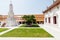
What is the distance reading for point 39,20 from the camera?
195 ft

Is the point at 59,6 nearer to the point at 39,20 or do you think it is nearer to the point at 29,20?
the point at 29,20

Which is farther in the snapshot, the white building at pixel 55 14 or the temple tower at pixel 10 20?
the temple tower at pixel 10 20

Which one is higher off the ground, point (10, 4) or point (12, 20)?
point (10, 4)

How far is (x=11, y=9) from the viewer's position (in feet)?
120

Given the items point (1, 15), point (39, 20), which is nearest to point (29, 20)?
point (39, 20)

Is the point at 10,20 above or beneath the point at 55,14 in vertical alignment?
beneath

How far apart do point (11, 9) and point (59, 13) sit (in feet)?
57.6

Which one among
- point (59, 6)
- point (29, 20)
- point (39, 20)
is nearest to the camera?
point (59, 6)

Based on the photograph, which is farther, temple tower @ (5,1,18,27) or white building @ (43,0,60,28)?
temple tower @ (5,1,18,27)

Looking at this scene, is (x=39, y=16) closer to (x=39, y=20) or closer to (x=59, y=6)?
(x=39, y=20)

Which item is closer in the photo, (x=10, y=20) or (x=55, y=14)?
(x=55, y=14)

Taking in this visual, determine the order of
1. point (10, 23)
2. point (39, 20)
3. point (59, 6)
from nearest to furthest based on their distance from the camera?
point (59, 6) < point (10, 23) < point (39, 20)

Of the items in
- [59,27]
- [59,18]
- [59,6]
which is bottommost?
[59,27]

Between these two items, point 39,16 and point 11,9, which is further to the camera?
point 39,16
